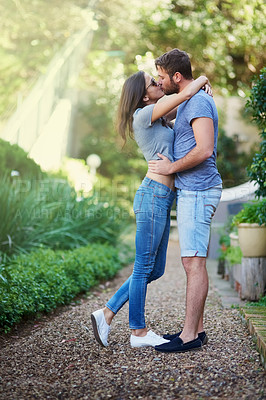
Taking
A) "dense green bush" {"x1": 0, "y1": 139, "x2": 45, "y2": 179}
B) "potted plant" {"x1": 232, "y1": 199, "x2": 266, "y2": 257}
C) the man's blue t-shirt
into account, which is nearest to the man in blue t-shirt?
the man's blue t-shirt

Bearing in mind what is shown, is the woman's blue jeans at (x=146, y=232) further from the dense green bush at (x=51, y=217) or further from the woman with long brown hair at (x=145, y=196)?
the dense green bush at (x=51, y=217)

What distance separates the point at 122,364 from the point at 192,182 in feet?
2.98

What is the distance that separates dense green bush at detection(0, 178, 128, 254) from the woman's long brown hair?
2.06 meters

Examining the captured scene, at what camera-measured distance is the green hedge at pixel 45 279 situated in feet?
9.27

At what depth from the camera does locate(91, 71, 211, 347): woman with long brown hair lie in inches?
93.0

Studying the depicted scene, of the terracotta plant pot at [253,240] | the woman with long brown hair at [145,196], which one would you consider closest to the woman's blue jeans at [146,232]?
the woman with long brown hair at [145,196]

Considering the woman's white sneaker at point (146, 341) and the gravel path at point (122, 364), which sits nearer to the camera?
the gravel path at point (122, 364)

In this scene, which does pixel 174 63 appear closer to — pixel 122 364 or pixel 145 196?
pixel 145 196

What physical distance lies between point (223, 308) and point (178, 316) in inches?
16.8

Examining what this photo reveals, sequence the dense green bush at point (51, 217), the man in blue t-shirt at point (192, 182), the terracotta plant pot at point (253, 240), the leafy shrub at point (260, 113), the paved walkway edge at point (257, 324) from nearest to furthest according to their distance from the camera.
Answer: the paved walkway edge at point (257, 324) < the man in blue t-shirt at point (192, 182) < the leafy shrub at point (260, 113) < the terracotta plant pot at point (253, 240) < the dense green bush at point (51, 217)

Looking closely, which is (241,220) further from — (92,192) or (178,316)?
(92,192)

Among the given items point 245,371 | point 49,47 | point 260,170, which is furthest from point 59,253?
point 49,47

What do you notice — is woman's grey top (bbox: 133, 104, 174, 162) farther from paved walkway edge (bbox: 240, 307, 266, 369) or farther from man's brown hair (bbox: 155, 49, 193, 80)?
paved walkway edge (bbox: 240, 307, 266, 369)

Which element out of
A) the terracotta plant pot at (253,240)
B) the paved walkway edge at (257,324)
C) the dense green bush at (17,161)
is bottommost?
the paved walkway edge at (257,324)
